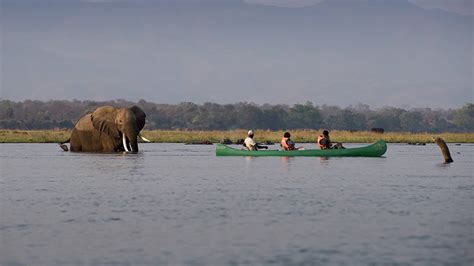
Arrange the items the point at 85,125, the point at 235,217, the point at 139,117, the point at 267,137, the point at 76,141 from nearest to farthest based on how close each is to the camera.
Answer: the point at 235,217 < the point at 139,117 < the point at 85,125 < the point at 76,141 < the point at 267,137

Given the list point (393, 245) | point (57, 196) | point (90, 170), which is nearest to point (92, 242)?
point (393, 245)

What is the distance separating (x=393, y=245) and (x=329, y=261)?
6.15ft

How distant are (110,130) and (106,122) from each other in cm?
46

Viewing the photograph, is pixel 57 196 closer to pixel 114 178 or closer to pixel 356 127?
pixel 114 178

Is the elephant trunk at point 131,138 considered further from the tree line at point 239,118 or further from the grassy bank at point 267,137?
the tree line at point 239,118

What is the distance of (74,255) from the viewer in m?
14.5

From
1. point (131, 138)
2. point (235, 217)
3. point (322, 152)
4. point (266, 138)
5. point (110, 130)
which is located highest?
point (110, 130)

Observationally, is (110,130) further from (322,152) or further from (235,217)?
(235,217)

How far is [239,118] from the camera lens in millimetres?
159000

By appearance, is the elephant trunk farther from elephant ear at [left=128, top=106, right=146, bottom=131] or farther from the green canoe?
the green canoe

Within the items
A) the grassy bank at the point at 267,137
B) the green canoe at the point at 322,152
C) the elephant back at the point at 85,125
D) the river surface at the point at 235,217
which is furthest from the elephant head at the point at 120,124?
the grassy bank at the point at 267,137

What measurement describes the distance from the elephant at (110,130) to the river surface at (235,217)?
12.9 meters

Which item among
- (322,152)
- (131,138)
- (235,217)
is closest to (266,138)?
(131,138)

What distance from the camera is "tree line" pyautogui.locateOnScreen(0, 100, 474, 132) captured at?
15612 cm
